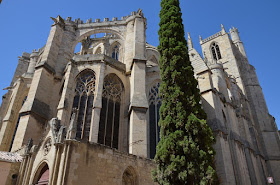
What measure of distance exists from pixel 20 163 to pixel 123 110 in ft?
20.0

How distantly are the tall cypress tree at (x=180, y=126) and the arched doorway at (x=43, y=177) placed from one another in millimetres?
3544

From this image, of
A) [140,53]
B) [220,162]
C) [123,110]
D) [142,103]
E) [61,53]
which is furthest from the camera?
[61,53]

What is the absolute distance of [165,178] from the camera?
23.3 ft

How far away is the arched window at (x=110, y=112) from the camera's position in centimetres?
1218

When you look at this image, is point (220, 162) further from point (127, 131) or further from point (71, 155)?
point (71, 155)

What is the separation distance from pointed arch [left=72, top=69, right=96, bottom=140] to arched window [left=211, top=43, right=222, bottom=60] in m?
21.7

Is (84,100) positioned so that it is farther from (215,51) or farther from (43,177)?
(215,51)

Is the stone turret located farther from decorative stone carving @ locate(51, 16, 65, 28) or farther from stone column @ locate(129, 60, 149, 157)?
decorative stone carving @ locate(51, 16, 65, 28)

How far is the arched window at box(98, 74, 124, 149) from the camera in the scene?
12180 millimetres

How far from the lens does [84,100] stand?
12.9 m

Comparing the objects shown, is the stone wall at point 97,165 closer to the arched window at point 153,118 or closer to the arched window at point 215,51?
the arched window at point 153,118

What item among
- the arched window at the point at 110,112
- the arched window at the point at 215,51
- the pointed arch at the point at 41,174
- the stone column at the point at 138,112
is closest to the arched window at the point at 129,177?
the stone column at the point at 138,112

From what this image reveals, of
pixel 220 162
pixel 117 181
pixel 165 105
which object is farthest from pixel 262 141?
pixel 117 181

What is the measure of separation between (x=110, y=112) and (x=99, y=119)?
136 centimetres
